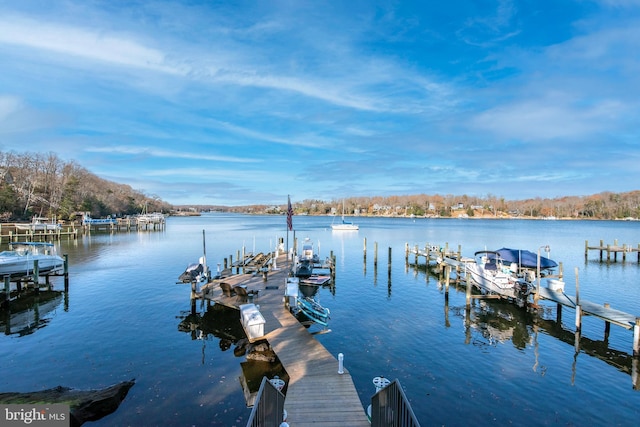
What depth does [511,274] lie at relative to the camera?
75.4 ft

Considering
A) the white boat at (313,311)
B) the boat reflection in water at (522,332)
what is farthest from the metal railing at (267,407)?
the boat reflection in water at (522,332)

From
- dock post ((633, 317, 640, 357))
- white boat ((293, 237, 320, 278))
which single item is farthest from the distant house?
dock post ((633, 317, 640, 357))

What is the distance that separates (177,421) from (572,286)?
1144 inches

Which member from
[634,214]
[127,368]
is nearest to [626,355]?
[127,368]

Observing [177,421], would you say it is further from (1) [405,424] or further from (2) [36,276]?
(2) [36,276]

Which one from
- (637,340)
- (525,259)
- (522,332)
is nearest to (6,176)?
(525,259)

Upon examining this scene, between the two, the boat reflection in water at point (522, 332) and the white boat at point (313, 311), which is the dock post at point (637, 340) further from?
the white boat at point (313, 311)

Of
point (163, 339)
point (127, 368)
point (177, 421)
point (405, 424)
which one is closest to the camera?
point (405, 424)

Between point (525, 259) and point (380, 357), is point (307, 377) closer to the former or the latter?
point (380, 357)

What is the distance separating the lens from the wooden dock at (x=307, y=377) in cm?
824

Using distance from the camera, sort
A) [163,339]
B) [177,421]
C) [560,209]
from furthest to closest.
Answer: [560,209] → [163,339] → [177,421]

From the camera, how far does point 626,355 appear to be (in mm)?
14156

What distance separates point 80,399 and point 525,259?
24.5 meters

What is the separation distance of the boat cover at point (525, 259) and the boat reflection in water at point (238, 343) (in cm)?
1813
